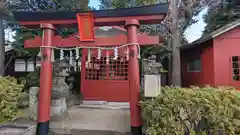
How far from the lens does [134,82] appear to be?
3.72m

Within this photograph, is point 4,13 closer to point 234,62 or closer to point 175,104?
point 175,104

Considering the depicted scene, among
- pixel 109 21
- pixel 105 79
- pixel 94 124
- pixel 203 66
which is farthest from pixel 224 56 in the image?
pixel 94 124

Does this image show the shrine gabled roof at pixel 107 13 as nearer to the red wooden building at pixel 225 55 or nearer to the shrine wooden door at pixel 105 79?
the shrine wooden door at pixel 105 79

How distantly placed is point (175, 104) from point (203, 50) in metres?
7.18

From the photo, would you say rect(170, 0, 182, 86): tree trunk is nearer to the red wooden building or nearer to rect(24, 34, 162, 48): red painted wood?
the red wooden building

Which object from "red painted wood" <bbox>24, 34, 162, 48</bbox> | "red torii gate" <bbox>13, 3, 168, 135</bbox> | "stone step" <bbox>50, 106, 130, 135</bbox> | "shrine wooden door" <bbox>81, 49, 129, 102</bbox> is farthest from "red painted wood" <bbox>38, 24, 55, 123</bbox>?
"shrine wooden door" <bbox>81, 49, 129, 102</bbox>

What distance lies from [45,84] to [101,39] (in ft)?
5.55

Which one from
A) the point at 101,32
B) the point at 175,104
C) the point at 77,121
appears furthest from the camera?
the point at 101,32

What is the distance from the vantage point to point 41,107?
3.95 meters

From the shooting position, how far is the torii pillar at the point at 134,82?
12.0ft

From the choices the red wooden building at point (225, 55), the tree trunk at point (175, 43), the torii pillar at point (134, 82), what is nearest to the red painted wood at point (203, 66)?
the red wooden building at point (225, 55)

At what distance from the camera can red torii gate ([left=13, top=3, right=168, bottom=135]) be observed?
147 inches

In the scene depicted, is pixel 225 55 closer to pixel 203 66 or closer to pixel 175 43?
pixel 203 66

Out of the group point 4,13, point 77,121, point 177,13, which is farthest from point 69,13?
point 4,13
